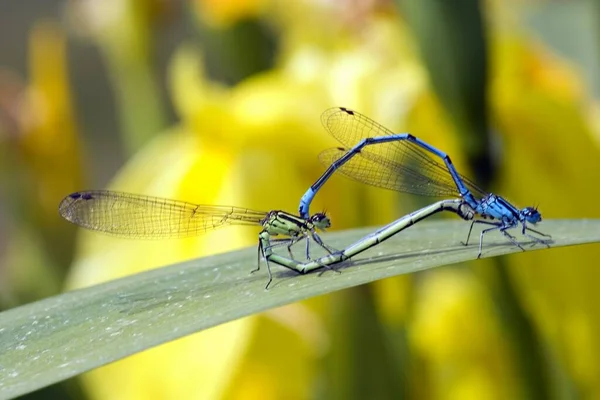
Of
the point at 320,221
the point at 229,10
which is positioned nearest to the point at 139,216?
the point at 320,221

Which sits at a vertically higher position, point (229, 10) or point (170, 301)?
point (229, 10)

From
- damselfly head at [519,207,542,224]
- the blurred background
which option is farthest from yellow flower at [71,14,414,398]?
damselfly head at [519,207,542,224]

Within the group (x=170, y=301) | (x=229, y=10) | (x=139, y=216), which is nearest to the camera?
(x=170, y=301)

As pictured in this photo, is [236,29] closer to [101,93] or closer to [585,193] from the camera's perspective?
[585,193]

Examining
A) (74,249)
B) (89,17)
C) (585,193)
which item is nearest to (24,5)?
(89,17)

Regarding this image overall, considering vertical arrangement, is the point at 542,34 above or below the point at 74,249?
above

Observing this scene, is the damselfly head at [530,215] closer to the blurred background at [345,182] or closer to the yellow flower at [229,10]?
the blurred background at [345,182]

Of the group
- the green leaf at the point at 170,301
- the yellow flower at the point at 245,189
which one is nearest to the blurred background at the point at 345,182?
the yellow flower at the point at 245,189

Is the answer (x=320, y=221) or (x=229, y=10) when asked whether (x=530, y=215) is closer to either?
(x=320, y=221)
